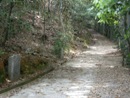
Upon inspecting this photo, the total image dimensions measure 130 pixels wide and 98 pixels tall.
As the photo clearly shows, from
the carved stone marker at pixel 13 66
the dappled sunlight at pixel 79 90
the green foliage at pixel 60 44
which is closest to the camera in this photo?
the dappled sunlight at pixel 79 90

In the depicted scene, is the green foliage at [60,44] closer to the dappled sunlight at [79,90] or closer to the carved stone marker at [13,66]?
the dappled sunlight at [79,90]

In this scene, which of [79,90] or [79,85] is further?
[79,85]

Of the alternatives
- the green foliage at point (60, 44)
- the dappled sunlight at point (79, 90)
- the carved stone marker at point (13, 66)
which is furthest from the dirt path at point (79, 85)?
the green foliage at point (60, 44)

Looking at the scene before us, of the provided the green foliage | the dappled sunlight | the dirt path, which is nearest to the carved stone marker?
the dirt path

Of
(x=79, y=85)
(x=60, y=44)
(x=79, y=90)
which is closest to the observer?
(x=79, y=90)

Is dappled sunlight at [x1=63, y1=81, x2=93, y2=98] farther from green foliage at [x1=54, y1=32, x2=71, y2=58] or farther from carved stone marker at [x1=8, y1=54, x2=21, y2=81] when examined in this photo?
green foliage at [x1=54, y1=32, x2=71, y2=58]

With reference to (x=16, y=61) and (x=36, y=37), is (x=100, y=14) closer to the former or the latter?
(x=16, y=61)

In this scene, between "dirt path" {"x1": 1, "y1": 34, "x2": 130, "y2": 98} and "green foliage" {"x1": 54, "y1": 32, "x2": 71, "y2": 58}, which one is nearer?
"dirt path" {"x1": 1, "y1": 34, "x2": 130, "y2": 98}

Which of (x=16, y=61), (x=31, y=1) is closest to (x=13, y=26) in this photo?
(x=31, y=1)

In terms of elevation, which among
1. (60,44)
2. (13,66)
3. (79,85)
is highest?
(60,44)

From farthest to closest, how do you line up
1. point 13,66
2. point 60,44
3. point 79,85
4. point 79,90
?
point 60,44
point 79,85
point 13,66
point 79,90

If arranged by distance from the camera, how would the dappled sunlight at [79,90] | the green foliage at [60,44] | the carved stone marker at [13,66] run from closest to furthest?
1. the dappled sunlight at [79,90]
2. the carved stone marker at [13,66]
3. the green foliage at [60,44]

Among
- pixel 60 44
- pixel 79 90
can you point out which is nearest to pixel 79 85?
pixel 79 90

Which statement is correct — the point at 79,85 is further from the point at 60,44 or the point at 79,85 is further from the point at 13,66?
the point at 60,44
